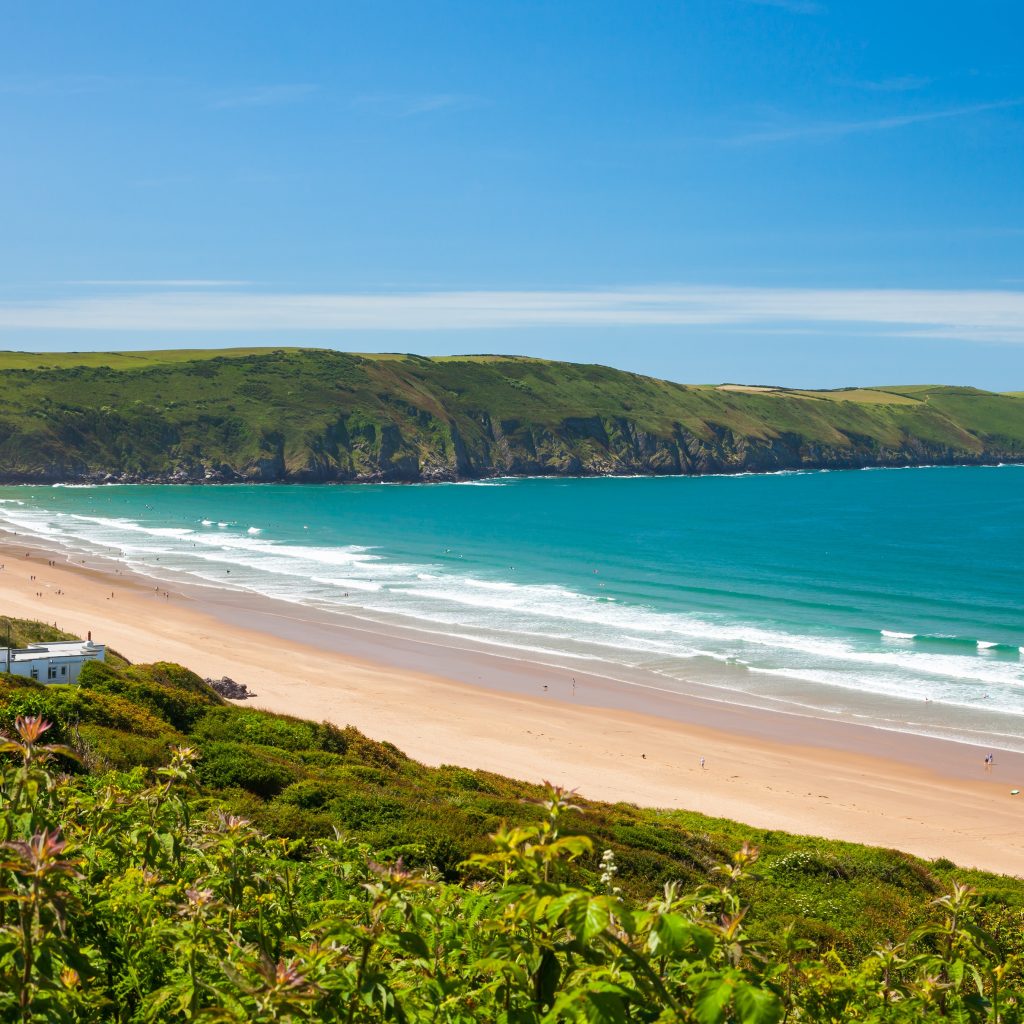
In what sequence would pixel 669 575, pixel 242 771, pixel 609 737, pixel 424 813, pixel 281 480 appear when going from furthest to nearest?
pixel 281 480
pixel 669 575
pixel 609 737
pixel 242 771
pixel 424 813

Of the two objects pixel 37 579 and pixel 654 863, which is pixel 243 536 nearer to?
pixel 37 579

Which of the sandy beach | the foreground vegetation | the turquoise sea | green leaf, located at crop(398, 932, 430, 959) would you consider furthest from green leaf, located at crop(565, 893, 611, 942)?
the turquoise sea

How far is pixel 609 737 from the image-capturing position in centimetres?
3494

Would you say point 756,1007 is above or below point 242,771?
above

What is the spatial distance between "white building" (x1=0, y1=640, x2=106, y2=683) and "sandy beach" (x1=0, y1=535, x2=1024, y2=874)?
9.35 meters

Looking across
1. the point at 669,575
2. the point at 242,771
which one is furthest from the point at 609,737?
the point at 669,575

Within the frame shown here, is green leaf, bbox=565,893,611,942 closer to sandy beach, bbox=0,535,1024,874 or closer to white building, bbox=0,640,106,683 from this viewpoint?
sandy beach, bbox=0,535,1024,874

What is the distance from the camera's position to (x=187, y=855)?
5973 millimetres

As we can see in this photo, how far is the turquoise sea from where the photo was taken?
43438 millimetres

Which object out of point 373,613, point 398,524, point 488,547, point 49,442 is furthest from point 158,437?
point 373,613

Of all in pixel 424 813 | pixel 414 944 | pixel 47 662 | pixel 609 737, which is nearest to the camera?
Result: pixel 414 944

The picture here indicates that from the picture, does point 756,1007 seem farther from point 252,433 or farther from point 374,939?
point 252,433

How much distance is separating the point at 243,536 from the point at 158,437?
82620 mm

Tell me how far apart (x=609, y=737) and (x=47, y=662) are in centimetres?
1828
